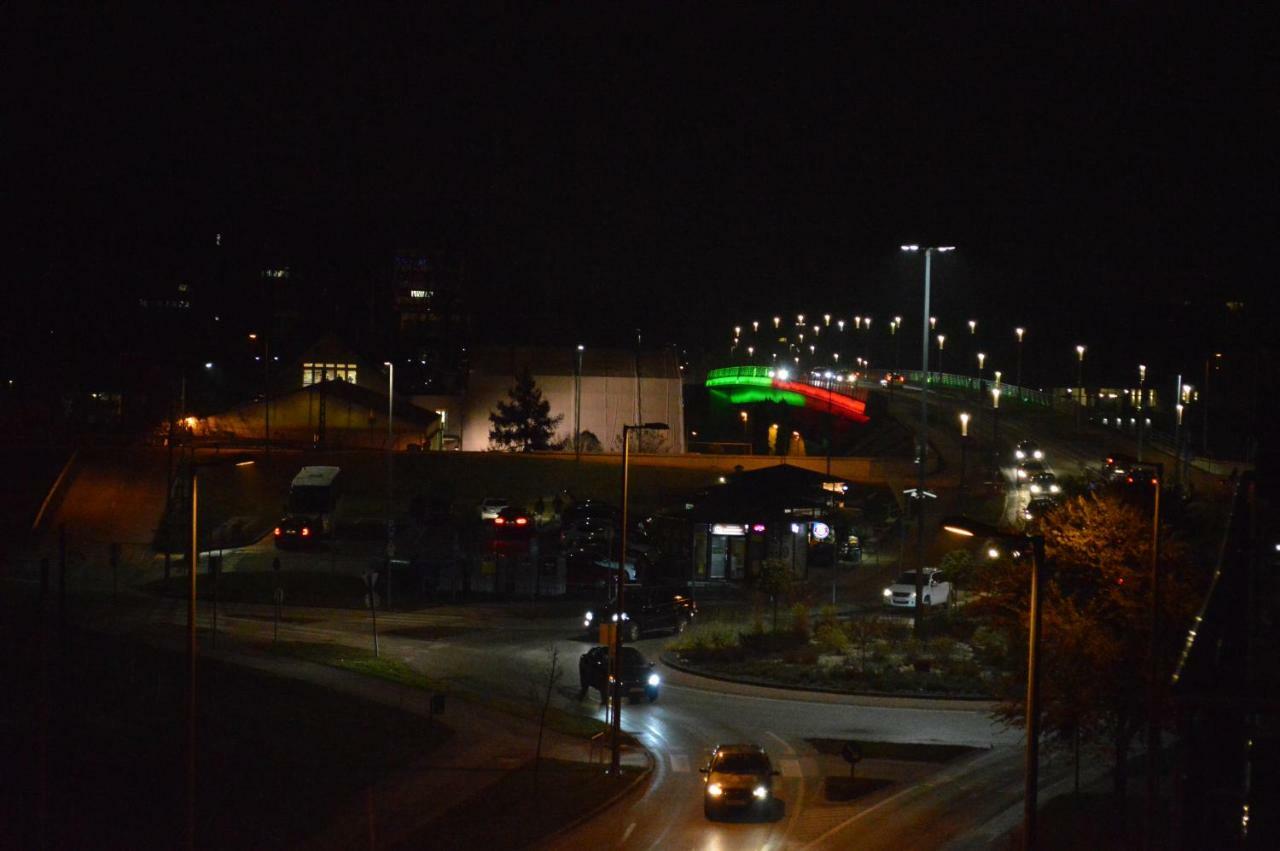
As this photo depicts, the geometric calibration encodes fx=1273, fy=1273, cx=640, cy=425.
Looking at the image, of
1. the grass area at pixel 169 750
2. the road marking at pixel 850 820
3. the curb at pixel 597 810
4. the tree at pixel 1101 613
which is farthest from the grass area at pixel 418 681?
the tree at pixel 1101 613

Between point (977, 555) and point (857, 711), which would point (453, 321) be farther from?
point (857, 711)

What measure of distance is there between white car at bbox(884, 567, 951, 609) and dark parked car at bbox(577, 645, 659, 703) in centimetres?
1491

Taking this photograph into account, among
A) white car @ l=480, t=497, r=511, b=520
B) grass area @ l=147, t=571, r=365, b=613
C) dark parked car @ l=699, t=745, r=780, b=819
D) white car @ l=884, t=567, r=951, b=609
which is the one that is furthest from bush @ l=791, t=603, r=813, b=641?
white car @ l=480, t=497, r=511, b=520

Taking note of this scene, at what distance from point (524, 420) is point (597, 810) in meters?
61.6

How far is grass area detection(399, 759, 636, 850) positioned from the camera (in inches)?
814

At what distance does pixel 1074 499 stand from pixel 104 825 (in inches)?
743

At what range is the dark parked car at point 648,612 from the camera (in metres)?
40.7

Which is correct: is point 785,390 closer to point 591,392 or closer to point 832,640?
point 591,392

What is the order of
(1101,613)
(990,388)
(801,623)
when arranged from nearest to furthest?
(1101,613)
(801,623)
(990,388)

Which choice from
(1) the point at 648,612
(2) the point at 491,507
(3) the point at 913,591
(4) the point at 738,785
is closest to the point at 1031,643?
(4) the point at 738,785

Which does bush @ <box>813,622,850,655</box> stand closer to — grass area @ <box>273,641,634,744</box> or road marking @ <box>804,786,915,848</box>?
grass area @ <box>273,641,634,744</box>

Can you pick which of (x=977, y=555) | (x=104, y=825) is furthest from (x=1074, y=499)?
(x=977, y=555)

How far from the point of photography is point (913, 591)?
45.3 metres

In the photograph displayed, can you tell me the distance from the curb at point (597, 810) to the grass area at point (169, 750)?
429 cm
